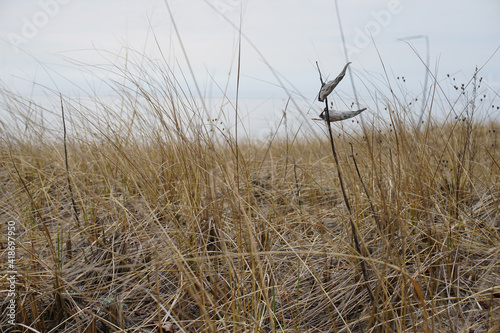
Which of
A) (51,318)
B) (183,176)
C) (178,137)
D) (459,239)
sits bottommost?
(51,318)

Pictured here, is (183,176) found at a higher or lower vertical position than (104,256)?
higher

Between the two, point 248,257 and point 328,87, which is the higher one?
point 328,87

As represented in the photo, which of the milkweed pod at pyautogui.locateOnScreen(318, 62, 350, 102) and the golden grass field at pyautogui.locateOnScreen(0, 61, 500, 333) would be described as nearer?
the milkweed pod at pyautogui.locateOnScreen(318, 62, 350, 102)

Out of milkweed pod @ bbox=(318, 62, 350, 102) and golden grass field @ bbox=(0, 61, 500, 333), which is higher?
milkweed pod @ bbox=(318, 62, 350, 102)

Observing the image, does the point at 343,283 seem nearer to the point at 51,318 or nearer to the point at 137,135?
the point at 51,318

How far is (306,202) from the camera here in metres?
2.45

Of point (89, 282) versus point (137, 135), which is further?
point (137, 135)

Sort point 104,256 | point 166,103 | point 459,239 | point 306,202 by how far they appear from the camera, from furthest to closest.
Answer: point 306,202 → point 166,103 → point 104,256 → point 459,239

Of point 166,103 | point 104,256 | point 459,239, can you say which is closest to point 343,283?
point 459,239

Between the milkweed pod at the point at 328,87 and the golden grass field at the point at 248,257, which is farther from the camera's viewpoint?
the golden grass field at the point at 248,257

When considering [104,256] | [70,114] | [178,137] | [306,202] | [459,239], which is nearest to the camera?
[459,239]

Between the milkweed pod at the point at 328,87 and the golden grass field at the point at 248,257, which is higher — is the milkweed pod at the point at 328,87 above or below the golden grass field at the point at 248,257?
above

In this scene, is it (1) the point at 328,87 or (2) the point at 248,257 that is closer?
(1) the point at 328,87

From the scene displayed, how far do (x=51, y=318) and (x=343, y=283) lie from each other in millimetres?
1136
